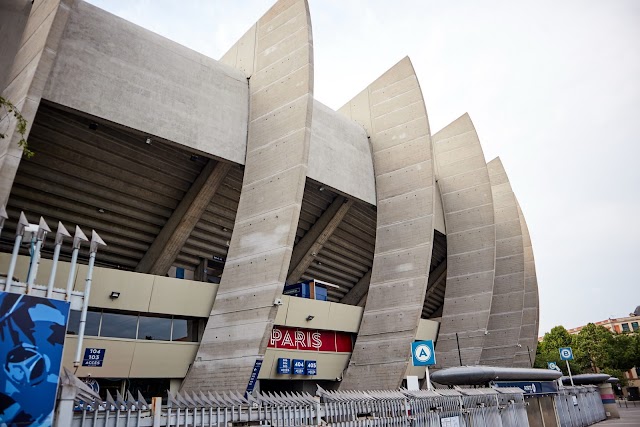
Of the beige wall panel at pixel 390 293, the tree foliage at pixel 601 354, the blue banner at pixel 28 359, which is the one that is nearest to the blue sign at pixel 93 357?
the blue banner at pixel 28 359

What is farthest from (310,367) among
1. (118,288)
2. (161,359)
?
(118,288)

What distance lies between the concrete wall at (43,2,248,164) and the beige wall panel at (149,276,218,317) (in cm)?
557

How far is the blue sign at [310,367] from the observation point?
2267cm

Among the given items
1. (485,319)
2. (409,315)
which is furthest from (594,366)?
(409,315)

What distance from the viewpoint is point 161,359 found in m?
17.8

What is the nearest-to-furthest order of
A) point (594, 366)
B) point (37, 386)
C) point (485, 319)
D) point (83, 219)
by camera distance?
1. point (37, 386)
2. point (83, 219)
3. point (485, 319)
4. point (594, 366)

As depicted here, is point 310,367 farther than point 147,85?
Yes

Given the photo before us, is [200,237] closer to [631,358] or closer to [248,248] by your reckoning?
[248,248]

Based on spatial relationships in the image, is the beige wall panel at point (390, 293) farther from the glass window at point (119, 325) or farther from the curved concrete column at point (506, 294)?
the curved concrete column at point (506, 294)

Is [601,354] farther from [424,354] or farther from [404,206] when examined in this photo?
[424,354]

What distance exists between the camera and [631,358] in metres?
61.5

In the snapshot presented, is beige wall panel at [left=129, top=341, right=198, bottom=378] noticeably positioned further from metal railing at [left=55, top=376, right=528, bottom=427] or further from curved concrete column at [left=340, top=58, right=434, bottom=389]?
curved concrete column at [left=340, top=58, right=434, bottom=389]

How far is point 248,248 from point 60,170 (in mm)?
7967

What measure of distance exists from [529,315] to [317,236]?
85.8ft
